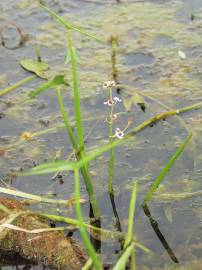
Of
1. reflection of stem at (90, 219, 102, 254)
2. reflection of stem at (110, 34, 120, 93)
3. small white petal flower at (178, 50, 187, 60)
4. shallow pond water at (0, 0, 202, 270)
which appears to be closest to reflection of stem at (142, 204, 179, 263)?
shallow pond water at (0, 0, 202, 270)

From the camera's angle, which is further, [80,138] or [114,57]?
[114,57]

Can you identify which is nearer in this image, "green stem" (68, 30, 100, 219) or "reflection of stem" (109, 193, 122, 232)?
"green stem" (68, 30, 100, 219)

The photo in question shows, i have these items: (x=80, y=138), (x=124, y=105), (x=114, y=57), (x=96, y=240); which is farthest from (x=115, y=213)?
(x=114, y=57)

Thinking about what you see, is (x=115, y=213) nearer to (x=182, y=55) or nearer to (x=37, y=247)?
(x=37, y=247)

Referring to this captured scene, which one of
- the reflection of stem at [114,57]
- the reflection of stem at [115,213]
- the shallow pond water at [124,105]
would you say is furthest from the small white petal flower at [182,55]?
the reflection of stem at [115,213]

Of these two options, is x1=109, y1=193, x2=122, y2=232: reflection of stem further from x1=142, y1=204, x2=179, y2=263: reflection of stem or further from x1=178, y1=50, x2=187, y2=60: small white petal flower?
x1=178, y1=50, x2=187, y2=60: small white petal flower

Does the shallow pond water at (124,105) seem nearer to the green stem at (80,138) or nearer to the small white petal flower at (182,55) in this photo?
the small white petal flower at (182,55)

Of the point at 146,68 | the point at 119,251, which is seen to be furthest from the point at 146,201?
the point at 146,68

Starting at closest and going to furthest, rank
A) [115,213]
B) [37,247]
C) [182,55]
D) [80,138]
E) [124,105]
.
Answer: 1. [80,138]
2. [37,247]
3. [115,213]
4. [124,105]
5. [182,55]
